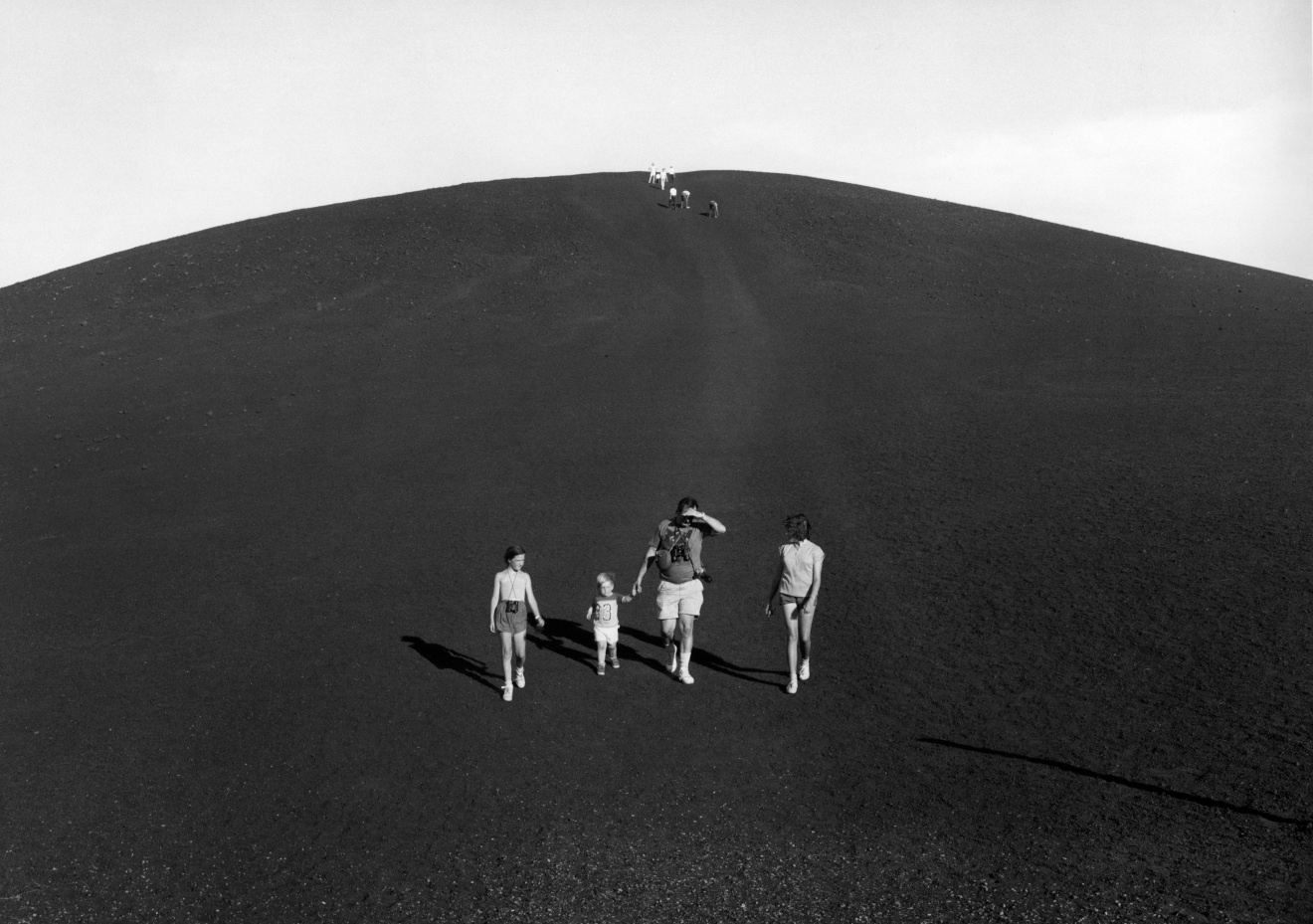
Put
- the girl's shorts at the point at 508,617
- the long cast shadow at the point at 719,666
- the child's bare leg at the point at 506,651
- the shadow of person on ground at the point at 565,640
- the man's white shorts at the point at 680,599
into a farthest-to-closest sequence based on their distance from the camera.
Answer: the shadow of person on ground at the point at 565,640 < the long cast shadow at the point at 719,666 < the man's white shorts at the point at 680,599 < the child's bare leg at the point at 506,651 < the girl's shorts at the point at 508,617

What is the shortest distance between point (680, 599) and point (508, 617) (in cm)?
194

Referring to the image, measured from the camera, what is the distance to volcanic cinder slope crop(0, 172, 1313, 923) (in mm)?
8711

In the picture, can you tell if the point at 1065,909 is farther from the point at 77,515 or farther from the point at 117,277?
the point at 117,277

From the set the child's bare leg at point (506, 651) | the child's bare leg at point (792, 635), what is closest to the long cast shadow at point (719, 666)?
the child's bare leg at point (792, 635)

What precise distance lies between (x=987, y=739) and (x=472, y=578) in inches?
333

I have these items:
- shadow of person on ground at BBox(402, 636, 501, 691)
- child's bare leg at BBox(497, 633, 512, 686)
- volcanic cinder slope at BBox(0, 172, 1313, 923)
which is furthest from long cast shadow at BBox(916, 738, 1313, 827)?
shadow of person on ground at BBox(402, 636, 501, 691)

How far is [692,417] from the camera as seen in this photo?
2589cm

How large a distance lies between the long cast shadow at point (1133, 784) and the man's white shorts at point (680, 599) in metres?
2.89

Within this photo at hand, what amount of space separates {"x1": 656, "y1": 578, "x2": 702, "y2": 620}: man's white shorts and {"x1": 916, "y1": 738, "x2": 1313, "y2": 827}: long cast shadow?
2.89 metres

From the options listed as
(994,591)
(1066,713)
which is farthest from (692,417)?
(1066,713)

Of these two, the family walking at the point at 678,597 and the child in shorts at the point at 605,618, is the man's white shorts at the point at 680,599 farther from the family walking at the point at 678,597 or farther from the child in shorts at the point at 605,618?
the child in shorts at the point at 605,618

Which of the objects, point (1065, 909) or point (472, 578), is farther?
point (472, 578)

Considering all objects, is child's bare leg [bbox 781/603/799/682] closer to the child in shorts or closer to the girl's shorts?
the child in shorts

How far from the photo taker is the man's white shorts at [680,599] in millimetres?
12180
